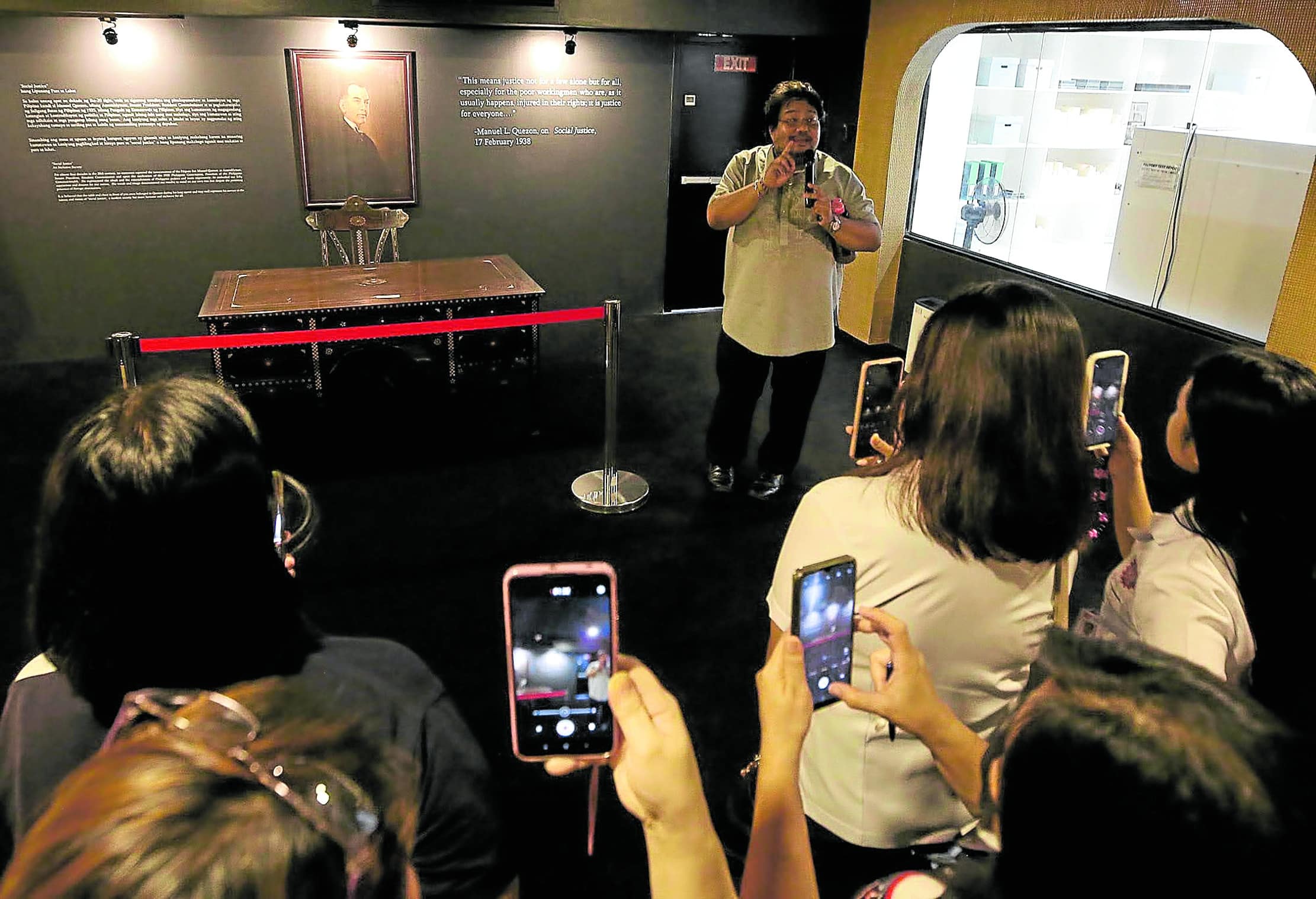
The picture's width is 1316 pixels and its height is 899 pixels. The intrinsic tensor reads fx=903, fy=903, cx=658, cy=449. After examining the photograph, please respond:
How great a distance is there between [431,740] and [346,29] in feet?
17.7

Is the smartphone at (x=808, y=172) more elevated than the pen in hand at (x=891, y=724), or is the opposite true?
the smartphone at (x=808, y=172)

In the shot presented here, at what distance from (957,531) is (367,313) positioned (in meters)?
3.67

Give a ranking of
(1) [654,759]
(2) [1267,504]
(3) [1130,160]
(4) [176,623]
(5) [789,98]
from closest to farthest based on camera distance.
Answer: (1) [654,759] → (4) [176,623] → (2) [1267,504] → (5) [789,98] → (3) [1130,160]

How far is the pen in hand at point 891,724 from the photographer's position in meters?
1.12

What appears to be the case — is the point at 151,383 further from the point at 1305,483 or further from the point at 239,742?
the point at 1305,483

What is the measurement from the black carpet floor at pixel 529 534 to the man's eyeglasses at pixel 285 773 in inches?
45.0

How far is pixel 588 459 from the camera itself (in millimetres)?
4426

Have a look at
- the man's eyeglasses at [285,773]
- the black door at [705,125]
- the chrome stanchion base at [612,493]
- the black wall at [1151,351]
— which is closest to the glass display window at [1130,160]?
the black wall at [1151,351]

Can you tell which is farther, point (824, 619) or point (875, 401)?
point (875, 401)

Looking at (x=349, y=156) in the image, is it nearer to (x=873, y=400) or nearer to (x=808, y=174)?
(x=808, y=174)

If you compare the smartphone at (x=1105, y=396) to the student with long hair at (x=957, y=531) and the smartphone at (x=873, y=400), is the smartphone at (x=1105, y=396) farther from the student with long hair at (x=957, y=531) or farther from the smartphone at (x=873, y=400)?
the student with long hair at (x=957, y=531)

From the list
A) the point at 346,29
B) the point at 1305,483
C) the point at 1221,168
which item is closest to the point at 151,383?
the point at 1305,483

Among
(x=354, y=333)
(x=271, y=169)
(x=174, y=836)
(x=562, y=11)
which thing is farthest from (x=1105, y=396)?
(x=271, y=169)

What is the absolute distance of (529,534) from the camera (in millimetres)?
3721
